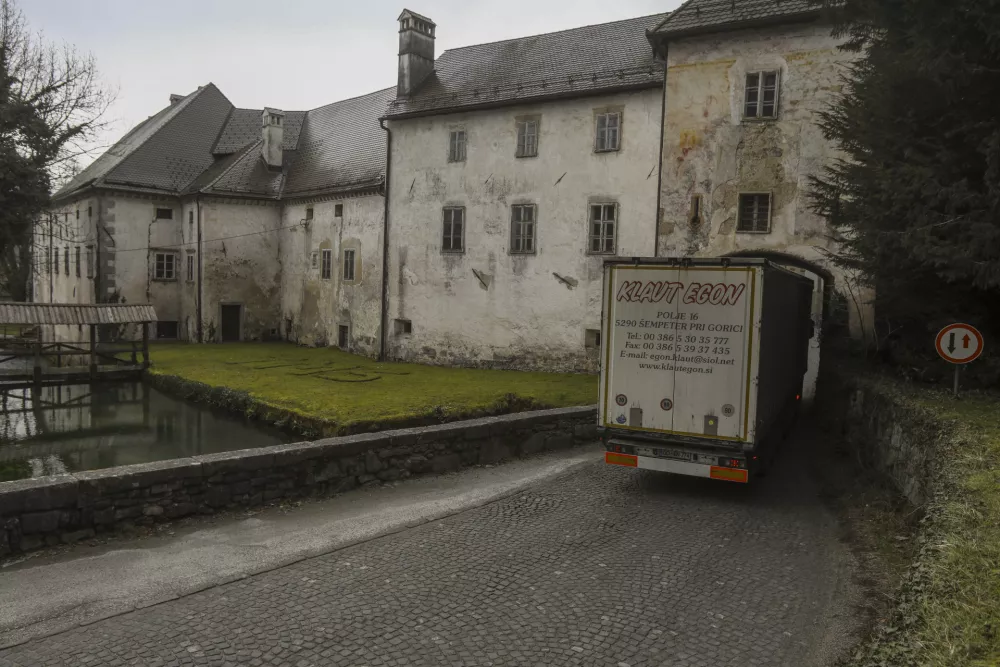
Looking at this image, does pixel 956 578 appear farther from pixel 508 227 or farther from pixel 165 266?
pixel 165 266

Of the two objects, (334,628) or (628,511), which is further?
(628,511)

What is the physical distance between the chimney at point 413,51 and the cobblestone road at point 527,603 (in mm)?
22700

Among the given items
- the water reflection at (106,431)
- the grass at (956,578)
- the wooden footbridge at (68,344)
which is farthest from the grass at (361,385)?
the grass at (956,578)

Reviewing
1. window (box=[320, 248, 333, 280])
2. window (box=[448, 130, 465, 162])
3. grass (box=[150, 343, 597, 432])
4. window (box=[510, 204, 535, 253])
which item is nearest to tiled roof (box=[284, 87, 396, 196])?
window (box=[320, 248, 333, 280])

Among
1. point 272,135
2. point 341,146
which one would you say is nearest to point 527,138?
point 341,146

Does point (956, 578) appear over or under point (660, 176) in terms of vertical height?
under

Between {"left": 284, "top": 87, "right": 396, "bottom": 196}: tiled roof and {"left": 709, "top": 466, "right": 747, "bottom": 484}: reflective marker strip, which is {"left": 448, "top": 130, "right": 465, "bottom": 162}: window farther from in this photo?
{"left": 709, "top": 466, "right": 747, "bottom": 484}: reflective marker strip

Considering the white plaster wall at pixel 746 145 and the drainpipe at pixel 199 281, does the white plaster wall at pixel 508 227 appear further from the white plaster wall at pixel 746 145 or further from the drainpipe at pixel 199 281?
the drainpipe at pixel 199 281

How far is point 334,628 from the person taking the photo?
225 inches

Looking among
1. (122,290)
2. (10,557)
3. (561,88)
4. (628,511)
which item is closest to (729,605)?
(628,511)

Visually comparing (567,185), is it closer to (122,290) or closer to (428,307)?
(428,307)

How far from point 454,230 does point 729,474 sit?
17.7 meters

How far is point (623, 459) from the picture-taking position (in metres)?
9.97

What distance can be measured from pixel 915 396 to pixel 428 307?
717 inches
